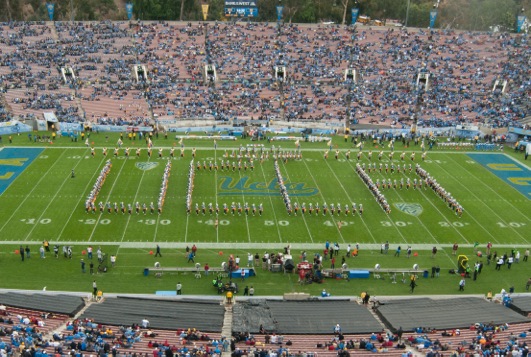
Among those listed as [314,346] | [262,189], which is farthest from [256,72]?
[314,346]

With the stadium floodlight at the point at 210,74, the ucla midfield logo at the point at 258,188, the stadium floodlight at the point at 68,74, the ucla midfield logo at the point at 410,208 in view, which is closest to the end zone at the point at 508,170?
the ucla midfield logo at the point at 410,208

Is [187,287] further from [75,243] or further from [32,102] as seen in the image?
[32,102]

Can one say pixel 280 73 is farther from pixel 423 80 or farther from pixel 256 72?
pixel 423 80

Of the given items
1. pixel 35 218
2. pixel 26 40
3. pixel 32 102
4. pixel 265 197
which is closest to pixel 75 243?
pixel 35 218

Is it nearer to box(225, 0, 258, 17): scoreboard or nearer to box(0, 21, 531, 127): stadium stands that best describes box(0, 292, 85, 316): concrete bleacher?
box(0, 21, 531, 127): stadium stands

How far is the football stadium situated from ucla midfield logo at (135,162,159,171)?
15.6 inches

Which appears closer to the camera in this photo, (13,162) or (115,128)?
(13,162)

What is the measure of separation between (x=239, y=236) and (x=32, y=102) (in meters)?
26.7

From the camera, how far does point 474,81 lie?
52312mm

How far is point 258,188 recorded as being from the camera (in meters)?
32.0

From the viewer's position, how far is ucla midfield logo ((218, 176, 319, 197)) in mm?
31328

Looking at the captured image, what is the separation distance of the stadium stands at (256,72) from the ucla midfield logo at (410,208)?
16.7 m

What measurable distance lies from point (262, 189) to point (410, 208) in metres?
7.85

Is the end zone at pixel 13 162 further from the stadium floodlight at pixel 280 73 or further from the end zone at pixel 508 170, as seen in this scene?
the end zone at pixel 508 170
